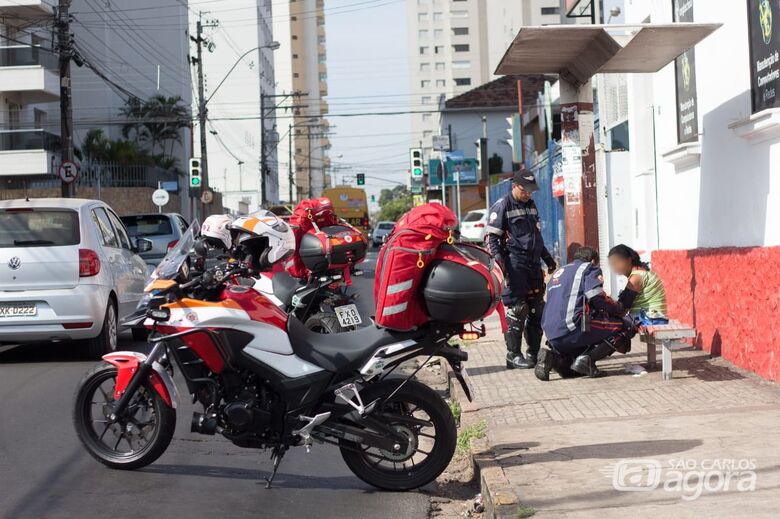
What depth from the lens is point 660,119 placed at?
12461mm

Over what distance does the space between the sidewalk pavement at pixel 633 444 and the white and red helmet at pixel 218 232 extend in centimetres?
207

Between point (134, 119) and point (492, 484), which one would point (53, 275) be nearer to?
point (492, 484)

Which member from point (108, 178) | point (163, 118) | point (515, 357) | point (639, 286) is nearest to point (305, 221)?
point (515, 357)

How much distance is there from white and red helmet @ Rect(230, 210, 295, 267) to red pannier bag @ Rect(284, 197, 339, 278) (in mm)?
3854

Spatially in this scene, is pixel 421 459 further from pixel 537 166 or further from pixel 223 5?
pixel 223 5

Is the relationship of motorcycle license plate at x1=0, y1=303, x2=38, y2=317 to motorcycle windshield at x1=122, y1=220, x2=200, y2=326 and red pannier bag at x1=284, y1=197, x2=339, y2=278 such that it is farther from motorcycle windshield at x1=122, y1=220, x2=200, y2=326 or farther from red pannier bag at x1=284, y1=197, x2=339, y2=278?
motorcycle windshield at x1=122, y1=220, x2=200, y2=326

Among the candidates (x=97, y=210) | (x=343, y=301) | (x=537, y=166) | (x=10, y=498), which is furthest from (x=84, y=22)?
(x=10, y=498)

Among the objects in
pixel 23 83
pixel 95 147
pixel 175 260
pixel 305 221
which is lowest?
pixel 175 260

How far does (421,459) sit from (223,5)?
291ft

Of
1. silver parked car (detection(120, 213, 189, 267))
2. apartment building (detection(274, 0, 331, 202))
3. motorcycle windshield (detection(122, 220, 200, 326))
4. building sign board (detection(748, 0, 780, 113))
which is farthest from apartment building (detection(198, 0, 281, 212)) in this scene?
motorcycle windshield (detection(122, 220, 200, 326))

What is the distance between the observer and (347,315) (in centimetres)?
991

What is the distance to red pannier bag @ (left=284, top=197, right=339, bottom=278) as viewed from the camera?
10.5 m

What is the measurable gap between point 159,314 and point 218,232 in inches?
32.5

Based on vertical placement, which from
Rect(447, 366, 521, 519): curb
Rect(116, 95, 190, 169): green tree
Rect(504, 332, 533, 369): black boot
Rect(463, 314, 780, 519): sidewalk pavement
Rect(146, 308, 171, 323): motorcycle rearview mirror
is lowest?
Rect(447, 366, 521, 519): curb
